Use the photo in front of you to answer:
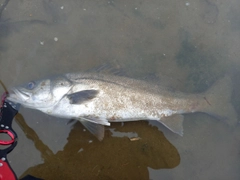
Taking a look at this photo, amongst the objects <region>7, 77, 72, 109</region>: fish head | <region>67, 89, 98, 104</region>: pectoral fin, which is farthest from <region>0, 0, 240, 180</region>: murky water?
<region>67, 89, 98, 104</region>: pectoral fin

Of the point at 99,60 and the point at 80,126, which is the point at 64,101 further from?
the point at 99,60

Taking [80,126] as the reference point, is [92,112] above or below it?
above

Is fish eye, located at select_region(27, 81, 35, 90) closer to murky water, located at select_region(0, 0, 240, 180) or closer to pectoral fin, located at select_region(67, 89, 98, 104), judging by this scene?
murky water, located at select_region(0, 0, 240, 180)

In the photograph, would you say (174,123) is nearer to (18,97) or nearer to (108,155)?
(108,155)

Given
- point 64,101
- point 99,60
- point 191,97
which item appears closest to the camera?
point 64,101

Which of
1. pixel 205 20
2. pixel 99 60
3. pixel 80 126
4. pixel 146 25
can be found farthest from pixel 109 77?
pixel 205 20

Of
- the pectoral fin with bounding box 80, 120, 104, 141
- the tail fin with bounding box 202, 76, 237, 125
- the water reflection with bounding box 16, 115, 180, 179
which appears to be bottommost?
the water reflection with bounding box 16, 115, 180, 179

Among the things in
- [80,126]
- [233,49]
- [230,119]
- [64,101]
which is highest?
[233,49]

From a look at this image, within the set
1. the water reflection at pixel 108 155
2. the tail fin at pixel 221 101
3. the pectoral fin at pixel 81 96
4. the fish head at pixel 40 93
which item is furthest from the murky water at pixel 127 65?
the pectoral fin at pixel 81 96
